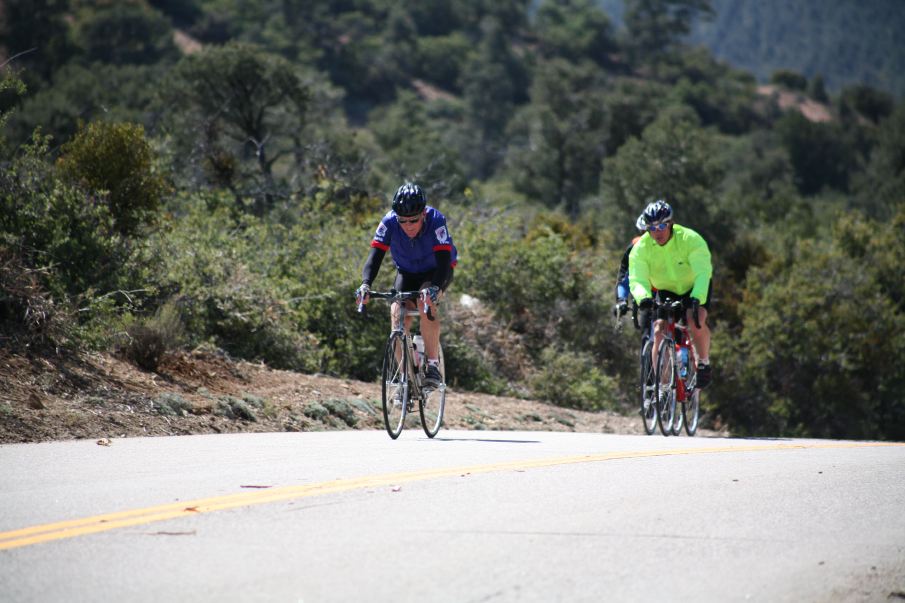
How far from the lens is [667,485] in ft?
26.0

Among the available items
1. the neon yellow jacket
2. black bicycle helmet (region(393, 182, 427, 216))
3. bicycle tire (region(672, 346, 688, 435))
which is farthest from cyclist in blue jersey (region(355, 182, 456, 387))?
bicycle tire (region(672, 346, 688, 435))

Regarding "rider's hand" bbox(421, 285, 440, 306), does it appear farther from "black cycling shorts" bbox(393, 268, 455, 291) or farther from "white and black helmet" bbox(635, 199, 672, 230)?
"white and black helmet" bbox(635, 199, 672, 230)

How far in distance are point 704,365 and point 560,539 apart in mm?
8111

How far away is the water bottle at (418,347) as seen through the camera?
11.1 m

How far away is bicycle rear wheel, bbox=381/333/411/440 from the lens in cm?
1078

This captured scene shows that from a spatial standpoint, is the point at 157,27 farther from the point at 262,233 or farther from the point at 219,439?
the point at 219,439

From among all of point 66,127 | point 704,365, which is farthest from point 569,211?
point 704,365

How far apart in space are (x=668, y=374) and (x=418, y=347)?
357 centimetres

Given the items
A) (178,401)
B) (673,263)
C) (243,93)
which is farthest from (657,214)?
(243,93)

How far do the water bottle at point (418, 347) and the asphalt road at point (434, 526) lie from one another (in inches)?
66.1

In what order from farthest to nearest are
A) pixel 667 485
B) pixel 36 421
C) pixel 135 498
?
pixel 36 421
pixel 667 485
pixel 135 498

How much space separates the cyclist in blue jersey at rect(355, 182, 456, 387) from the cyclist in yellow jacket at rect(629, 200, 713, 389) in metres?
2.83

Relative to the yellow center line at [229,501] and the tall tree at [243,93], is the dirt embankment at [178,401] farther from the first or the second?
the tall tree at [243,93]

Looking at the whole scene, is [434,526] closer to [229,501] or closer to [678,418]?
[229,501]
